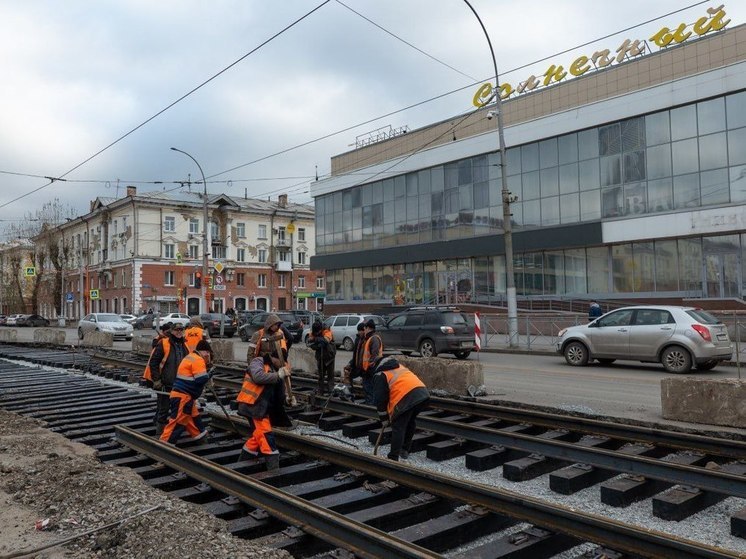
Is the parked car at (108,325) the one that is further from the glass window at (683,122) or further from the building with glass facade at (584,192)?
the glass window at (683,122)

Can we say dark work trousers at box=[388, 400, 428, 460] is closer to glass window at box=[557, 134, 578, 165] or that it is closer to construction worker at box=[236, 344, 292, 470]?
construction worker at box=[236, 344, 292, 470]

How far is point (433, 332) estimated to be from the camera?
2061 cm

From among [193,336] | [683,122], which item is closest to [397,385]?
[193,336]

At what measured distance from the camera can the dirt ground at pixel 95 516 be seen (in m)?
4.39

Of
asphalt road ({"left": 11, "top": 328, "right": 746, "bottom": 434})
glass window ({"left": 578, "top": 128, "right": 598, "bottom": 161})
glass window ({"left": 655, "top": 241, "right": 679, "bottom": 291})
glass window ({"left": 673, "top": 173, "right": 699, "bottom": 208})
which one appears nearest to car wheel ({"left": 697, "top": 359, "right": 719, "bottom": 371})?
asphalt road ({"left": 11, "top": 328, "right": 746, "bottom": 434})

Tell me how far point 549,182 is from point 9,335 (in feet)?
94.1

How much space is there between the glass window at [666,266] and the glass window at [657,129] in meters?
4.66

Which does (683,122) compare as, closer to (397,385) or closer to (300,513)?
(397,385)

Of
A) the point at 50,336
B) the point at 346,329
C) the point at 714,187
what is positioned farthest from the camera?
the point at 50,336

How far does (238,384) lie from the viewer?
12.9 m

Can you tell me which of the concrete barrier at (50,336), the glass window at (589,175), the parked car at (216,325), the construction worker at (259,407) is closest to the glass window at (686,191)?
the glass window at (589,175)

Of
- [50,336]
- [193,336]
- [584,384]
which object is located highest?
[193,336]

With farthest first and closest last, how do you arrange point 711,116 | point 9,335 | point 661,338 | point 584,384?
point 9,335 → point 711,116 → point 661,338 → point 584,384

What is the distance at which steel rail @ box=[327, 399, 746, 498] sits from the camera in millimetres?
5676
